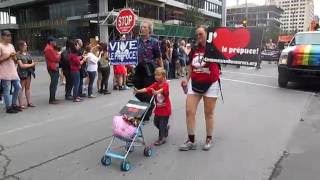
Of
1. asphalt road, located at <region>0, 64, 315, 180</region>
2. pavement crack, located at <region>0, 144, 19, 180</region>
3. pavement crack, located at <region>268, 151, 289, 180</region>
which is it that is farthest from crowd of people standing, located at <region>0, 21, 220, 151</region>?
pavement crack, located at <region>0, 144, 19, 180</region>

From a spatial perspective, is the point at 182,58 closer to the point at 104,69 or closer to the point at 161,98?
the point at 104,69

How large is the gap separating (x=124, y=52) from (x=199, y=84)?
2.49m

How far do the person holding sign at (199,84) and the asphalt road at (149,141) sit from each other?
0.46m

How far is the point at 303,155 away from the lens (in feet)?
21.3

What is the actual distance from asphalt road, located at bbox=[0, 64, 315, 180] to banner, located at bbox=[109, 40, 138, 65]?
1.26m

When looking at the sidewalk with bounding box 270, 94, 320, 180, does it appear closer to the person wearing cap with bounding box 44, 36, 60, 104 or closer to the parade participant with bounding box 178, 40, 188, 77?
the person wearing cap with bounding box 44, 36, 60, 104

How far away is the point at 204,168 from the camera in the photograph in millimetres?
5801

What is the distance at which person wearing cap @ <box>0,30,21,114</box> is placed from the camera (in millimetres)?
9844

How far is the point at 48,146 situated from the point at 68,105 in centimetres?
429

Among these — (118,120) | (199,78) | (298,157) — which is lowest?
(298,157)

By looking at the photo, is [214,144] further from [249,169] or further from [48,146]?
[48,146]

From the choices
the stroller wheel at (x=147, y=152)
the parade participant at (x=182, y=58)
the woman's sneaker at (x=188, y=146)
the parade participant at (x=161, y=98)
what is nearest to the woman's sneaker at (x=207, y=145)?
the woman's sneaker at (x=188, y=146)

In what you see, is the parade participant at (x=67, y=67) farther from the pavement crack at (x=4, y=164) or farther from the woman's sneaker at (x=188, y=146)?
the woman's sneaker at (x=188, y=146)

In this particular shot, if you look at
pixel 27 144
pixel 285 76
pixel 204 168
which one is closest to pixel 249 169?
pixel 204 168
